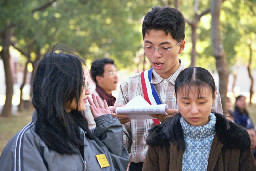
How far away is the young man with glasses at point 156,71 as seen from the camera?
3234 mm

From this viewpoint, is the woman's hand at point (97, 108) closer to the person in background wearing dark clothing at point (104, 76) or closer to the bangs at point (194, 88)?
the bangs at point (194, 88)

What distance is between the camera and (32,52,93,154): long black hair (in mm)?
2504

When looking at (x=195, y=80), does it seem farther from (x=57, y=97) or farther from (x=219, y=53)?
(x=219, y=53)

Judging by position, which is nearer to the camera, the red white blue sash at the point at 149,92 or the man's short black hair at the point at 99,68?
the red white blue sash at the point at 149,92

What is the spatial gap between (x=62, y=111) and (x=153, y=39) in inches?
39.9

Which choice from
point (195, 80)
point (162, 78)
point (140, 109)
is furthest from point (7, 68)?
point (195, 80)

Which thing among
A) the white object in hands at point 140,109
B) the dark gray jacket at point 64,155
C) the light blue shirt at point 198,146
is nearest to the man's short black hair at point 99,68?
the white object in hands at point 140,109

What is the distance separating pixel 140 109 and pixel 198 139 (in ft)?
1.42

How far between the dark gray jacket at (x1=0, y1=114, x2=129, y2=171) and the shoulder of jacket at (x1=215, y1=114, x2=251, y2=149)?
65cm

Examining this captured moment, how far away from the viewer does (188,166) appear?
2.73 metres

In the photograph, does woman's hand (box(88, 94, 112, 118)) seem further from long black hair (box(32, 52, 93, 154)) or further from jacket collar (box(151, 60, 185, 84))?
jacket collar (box(151, 60, 185, 84))

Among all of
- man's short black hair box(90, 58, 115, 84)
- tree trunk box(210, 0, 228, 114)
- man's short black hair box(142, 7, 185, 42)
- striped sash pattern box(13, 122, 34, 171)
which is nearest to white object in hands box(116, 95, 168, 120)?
man's short black hair box(142, 7, 185, 42)

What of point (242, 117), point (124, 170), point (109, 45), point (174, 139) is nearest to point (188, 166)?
point (174, 139)

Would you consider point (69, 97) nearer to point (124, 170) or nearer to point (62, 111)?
point (62, 111)
